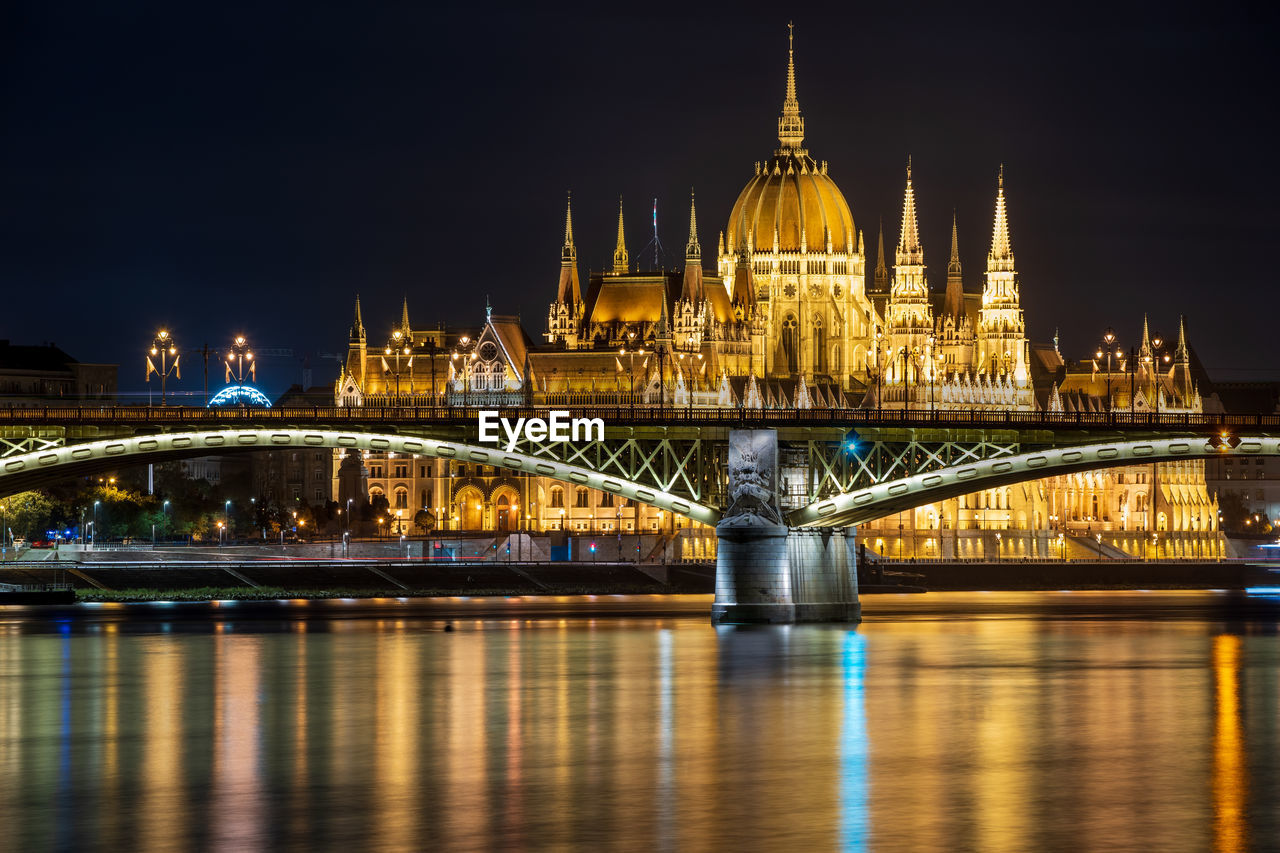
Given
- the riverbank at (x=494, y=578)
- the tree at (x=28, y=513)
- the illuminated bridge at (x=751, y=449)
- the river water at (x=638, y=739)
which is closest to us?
the river water at (x=638, y=739)

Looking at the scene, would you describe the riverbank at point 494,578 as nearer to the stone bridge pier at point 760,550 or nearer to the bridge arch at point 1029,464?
the stone bridge pier at point 760,550

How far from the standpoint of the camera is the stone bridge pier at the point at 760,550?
90125 mm

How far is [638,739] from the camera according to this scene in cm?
5491

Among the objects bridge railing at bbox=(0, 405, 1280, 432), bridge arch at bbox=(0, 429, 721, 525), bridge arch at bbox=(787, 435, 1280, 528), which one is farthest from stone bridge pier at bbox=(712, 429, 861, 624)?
bridge arch at bbox=(0, 429, 721, 525)

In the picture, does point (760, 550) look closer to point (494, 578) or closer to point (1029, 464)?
point (1029, 464)

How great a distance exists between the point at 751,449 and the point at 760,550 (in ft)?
12.5

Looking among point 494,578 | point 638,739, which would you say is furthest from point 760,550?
point 494,578

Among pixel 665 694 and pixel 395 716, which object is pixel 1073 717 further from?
pixel 395 716

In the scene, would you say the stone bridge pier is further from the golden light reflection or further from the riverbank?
the riverbank

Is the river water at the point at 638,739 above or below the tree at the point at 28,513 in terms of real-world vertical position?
below

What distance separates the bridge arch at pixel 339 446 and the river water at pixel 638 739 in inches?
216

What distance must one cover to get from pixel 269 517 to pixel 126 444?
90.3m

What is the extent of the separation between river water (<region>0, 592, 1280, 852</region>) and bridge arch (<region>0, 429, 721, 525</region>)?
18.0 ft

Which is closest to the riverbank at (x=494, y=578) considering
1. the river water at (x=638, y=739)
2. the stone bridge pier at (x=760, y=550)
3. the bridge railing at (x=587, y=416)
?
the bridge railing at (x=587, y=416)
